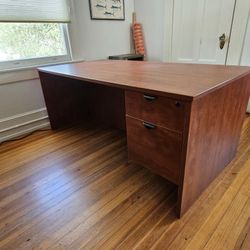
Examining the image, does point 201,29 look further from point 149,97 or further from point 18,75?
point 18,75

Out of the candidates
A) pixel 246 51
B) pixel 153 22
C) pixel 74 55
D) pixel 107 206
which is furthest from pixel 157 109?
pixel 153 22

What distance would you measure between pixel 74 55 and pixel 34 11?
62 centimetres

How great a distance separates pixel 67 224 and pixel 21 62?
5.70 feet

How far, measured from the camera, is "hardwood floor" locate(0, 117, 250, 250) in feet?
3.42

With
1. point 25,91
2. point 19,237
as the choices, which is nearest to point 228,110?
point 19,237

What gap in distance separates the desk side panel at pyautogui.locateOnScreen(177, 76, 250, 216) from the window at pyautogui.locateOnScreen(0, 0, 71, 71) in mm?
1935

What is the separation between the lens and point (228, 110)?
1192mm

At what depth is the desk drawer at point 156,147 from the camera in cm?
107

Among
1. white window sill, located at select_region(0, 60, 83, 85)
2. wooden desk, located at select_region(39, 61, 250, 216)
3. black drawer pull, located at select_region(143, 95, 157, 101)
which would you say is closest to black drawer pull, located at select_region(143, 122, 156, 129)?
wooden desk, located at select_region(39, 61, 250, 216)

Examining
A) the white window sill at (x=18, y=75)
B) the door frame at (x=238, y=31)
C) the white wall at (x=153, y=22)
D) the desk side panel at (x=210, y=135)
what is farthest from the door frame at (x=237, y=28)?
the white window sill at (x=18, y=75)

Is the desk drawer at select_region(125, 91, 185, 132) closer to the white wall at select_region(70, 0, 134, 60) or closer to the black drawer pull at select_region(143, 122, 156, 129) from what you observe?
the black drawer pull at select_region(143, 122, 156, 129)

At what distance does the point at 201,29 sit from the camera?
257 cm

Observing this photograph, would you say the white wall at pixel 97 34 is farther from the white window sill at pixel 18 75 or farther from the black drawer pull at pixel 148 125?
the black drawer pull at pixel 148 125

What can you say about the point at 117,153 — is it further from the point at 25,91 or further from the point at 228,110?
the point at 25,91
